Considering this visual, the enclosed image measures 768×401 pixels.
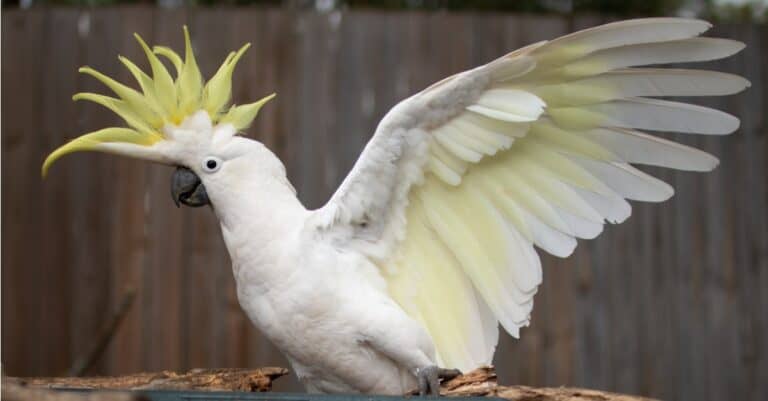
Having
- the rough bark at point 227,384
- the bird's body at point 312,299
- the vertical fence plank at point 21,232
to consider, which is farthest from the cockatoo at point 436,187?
the vertical fence plank at point 21,232

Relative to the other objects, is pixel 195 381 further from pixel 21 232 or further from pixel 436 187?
pixel 21 232

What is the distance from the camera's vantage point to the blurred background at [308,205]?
3566mm

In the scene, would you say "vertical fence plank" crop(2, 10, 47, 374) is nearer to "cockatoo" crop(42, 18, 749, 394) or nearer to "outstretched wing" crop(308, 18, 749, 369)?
"cockatoo" crop(42, 18, 749, 394)

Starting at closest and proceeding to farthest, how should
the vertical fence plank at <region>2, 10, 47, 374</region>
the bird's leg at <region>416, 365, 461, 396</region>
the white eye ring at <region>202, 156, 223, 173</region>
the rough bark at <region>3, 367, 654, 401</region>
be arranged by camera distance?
the bird's leg at <region>416, 365, 461, 396</region>
the white eye ring at <region>202, 156, 223, 173</region>
the rough bark at <region>3, 367, 654, 401</region>
the vertical fence plank at <region>2, 10, 47, 374</region>

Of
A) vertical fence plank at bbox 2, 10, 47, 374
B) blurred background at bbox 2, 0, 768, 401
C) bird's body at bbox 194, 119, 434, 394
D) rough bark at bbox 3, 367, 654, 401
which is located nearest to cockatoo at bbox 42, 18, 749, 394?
bird's body at bbox 194, 119, 434, 394

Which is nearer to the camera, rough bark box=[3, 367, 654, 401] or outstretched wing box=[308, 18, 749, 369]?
outstretched wing box=[308, 18, 749, 369]

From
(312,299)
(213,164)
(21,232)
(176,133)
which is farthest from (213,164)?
(21,232)

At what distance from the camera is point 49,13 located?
366 centimetres

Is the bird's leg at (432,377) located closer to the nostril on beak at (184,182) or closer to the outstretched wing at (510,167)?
the outstretched wing at (510,167)

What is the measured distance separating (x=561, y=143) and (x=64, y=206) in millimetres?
2119

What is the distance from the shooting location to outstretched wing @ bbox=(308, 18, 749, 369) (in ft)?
6.64

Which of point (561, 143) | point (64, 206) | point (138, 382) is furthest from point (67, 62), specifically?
point (561, 143)

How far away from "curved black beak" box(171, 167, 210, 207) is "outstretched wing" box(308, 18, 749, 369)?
253 millimetres

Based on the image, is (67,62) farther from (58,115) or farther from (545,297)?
(545,297)
